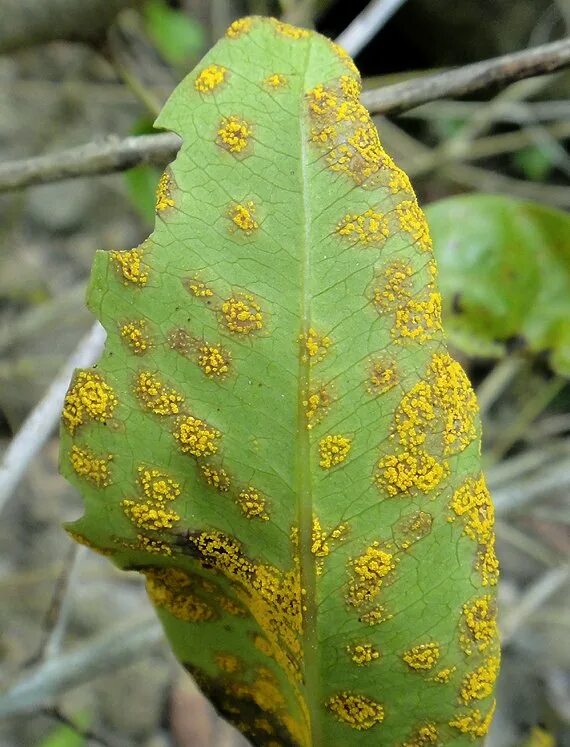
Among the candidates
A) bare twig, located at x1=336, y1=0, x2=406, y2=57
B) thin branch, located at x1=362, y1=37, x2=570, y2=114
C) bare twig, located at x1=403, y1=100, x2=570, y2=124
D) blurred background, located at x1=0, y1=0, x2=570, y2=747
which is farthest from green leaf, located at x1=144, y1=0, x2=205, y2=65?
thin branch, located at x1=362, y1=37, x2=570, y2=114

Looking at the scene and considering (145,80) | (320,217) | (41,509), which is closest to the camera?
(320,217)

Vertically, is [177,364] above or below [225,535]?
above

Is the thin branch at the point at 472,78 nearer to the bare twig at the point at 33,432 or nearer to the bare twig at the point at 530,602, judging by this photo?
the bare twig at the point at 33,432

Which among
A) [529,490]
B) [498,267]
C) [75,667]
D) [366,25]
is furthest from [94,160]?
[529,490]

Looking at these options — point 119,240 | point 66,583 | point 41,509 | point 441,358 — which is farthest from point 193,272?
point 119,240

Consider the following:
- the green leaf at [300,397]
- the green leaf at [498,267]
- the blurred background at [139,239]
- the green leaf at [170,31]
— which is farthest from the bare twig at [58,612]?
the green leaf at [170,31]

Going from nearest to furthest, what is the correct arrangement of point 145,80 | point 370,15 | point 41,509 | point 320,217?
point 320,217 < point 370,15 < point 41,509 < point 145,80

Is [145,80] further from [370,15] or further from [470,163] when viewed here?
[370,15]
